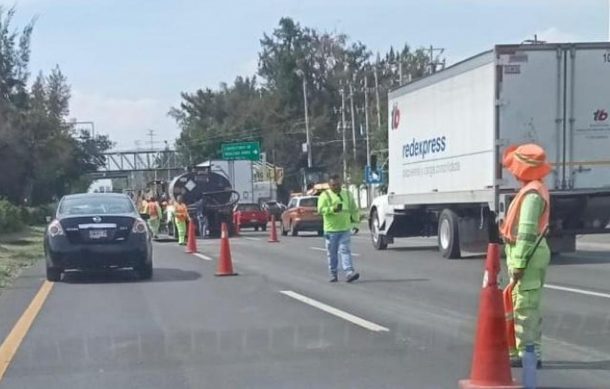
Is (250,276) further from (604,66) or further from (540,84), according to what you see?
(604,66)

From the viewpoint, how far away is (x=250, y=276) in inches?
762

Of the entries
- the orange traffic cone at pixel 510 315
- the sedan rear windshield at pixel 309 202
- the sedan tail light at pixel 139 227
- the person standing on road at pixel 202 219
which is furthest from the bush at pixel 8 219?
the orange traffic cone at pixel 510 315

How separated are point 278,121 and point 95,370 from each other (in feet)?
300

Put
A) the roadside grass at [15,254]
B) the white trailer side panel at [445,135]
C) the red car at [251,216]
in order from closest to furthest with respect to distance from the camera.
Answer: the white trailer side panel at [445,135], the roadside grass at [15,254], the red car at [251,216]

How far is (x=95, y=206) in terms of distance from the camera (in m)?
18.7

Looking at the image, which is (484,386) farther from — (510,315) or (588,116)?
(588,116)

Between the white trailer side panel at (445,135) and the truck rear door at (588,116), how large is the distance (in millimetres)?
1532

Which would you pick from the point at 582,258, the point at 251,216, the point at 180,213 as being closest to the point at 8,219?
the point at 180,213

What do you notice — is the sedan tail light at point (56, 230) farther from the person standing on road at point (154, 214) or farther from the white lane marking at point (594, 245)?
the person standing on road at point (154, 214)

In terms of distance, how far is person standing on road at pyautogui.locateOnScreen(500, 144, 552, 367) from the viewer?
8.54 metres

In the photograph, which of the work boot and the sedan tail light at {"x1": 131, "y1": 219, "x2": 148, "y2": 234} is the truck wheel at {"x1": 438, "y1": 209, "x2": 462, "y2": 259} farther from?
the sedan tail light at {"x1": 131, "y1": 219, "x2": 148, "y2": 234}

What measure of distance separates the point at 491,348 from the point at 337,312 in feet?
17.9

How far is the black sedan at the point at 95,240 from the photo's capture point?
1794 cm

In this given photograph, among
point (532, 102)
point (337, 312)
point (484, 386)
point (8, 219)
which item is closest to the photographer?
point (484, 386)
